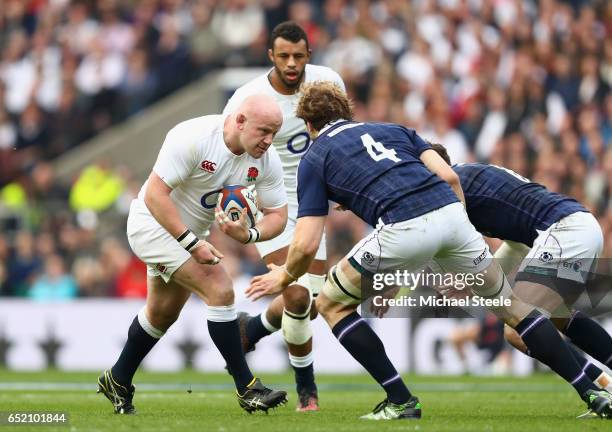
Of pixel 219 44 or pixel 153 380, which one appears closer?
pixel 153 380

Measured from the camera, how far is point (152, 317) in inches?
397

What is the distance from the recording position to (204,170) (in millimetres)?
9727

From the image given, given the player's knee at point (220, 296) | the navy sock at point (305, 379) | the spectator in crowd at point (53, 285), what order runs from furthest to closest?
the spectator in crowd at point (53, 285) → the navy sock at point (305, 379) → the player's knee at point (220, 296)

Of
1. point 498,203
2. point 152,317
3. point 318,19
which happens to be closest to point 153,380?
point 152,317

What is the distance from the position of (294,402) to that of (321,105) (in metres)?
3.64

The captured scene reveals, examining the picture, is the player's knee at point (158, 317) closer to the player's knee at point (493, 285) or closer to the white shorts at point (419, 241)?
the white shorts at point (419, 241)

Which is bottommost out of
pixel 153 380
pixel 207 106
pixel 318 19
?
pixel 153 380

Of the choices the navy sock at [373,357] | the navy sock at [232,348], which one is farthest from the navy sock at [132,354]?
the navy sock at [373,357]

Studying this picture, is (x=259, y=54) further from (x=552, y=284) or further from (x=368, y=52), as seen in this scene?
(x=552, y=284)

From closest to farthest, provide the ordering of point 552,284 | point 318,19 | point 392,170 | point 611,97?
point 392,170 → point 552,284 → point 611,97 → point 318,19

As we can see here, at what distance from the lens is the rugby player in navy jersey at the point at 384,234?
29.4 feet

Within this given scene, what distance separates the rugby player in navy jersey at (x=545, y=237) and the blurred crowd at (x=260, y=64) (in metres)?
7.21

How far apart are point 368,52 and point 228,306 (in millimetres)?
12471

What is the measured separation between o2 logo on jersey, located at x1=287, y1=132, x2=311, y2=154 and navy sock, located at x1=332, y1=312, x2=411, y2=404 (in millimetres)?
2868
